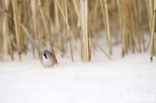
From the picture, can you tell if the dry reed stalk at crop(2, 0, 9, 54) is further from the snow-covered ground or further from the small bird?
the small bird

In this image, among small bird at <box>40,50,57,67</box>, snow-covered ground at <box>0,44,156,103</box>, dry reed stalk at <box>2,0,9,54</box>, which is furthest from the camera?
dry reed stalk at <box>2,0,9,54</box>

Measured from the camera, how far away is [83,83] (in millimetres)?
957

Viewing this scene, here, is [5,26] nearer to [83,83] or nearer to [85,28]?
[85,28]

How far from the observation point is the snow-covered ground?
829 mm

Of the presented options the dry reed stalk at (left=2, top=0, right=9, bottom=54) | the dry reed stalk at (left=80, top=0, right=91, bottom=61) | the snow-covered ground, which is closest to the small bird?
the snow-covered ground

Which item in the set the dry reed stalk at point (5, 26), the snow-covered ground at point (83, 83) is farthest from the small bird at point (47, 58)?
the dry reed stalk at point (5, 26)

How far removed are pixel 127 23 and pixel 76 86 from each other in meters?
0.79

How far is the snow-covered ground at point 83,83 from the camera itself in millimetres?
829

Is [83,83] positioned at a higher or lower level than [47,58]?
lower

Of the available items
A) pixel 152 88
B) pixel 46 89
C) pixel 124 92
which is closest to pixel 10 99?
pixel 46 89

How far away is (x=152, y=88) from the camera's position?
86cm

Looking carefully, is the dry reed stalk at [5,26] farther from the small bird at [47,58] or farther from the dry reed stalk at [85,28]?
the dry reed stalk at [85,28]

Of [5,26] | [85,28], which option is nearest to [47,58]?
[85,28]

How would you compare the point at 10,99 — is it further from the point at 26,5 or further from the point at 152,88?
the point at 26,5
